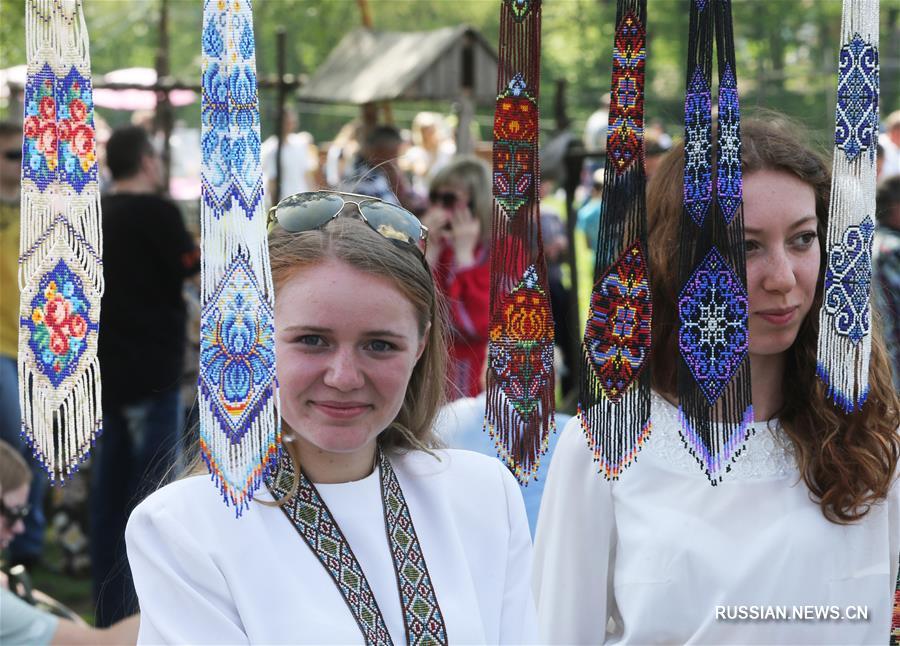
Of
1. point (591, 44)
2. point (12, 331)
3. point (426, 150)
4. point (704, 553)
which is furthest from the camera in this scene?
point (591, 44)

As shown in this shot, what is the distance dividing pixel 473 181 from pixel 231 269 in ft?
10.4

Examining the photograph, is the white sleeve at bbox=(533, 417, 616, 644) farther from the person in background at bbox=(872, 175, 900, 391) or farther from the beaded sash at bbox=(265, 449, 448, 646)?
the person in background at bbox=(872, 175, 900, 391)

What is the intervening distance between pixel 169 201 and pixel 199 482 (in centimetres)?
271

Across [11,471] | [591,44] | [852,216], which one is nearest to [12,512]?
[11,471]

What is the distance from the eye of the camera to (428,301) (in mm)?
1773

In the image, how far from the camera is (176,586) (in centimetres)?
153

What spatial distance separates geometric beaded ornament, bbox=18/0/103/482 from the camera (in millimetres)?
1409

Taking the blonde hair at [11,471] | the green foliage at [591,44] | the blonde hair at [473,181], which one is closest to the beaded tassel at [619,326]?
the blonde hair at [11,471]

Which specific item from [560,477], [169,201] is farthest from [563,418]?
[169,201]

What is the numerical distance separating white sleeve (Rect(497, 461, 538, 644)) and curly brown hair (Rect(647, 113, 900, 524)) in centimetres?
35

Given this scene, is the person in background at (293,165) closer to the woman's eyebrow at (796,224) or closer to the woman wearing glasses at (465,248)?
the woman wearing glasses at (465,248)

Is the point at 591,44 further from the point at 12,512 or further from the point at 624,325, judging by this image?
the point at 624,325

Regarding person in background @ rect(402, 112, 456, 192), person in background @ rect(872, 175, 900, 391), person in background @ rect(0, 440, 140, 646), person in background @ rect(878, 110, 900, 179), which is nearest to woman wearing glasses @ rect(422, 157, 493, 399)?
person in background @ rect(872, 175, 900, 391)

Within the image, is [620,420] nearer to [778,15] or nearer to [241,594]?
[241,594]
